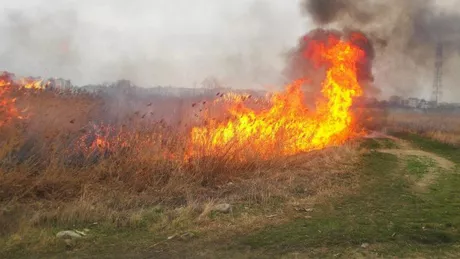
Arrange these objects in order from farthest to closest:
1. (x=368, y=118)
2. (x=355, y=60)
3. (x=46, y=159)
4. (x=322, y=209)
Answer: (x=368, y=118) → (x=355, y=60) → (x=46, y=159) → (x=322, y=209)

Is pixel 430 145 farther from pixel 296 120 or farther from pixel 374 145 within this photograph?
pixel 296 120

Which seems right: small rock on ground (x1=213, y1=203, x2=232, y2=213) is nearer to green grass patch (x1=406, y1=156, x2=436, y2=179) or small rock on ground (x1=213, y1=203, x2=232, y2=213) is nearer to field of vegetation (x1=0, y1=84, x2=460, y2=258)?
field of vegetation (x1=0, y1=84, x2=460, y2=258)

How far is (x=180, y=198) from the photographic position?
8.22 meters

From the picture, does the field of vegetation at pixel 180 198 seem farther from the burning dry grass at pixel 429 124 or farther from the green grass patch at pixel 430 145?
the burning dry grass at pixel 429 124

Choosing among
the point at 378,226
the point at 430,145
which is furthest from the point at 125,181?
the point at 430,145

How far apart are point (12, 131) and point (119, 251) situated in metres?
4.96

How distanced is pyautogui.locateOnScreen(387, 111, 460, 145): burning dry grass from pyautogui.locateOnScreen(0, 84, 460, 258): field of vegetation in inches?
801

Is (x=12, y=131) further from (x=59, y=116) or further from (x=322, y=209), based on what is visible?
(x=322, y=209)

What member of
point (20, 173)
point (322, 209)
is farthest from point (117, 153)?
point (322, 209)

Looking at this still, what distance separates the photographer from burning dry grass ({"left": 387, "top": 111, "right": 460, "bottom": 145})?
3068 cm

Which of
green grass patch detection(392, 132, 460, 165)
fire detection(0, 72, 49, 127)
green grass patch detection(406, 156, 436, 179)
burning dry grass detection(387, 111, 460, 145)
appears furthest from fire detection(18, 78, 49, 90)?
burning dry grass detection(387, 111, 460, 145)

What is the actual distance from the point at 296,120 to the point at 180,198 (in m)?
7.76

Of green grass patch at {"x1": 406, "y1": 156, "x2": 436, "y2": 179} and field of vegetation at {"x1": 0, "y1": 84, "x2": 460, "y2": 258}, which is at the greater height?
field of vegetation at {"x1": 0, "y1": 84, "x2": 460, "y2": 258}

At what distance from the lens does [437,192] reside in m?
9.99
